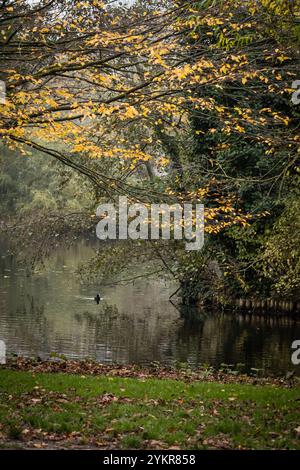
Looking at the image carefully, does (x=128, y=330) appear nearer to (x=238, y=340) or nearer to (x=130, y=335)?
(x=130, y=335)

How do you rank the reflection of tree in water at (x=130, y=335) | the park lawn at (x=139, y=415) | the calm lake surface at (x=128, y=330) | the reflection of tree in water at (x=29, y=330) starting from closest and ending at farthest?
the park lawn at (x=139, y=415) → the reflection of tree in water at (x=29, y=330) → the calm lake surface at (x=128, y=330) → the reflection of tree in water at (x=130, y=335)

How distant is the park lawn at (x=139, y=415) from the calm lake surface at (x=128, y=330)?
6855 millimetres

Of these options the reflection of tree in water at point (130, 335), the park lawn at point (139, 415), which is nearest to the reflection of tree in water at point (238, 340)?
the reflection of tree in water at point (130, 335)

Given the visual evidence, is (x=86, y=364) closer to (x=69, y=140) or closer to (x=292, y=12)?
(x=69, y=140)

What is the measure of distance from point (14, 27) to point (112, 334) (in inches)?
499

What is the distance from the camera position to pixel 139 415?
9.47 meters

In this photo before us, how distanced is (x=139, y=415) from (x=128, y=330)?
14.6 m

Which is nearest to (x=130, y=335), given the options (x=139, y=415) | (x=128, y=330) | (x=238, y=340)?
(x=128, y=330)

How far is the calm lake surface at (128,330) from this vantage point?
64.9 feet

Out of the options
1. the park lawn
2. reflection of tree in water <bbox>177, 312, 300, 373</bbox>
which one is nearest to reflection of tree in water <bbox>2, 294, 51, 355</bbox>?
reflection of tree in water <bbox>177, 312, 300, 373</bbox>

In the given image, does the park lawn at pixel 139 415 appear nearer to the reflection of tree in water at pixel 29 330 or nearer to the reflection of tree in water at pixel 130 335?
the reflection of tree in water at pixel 29 330

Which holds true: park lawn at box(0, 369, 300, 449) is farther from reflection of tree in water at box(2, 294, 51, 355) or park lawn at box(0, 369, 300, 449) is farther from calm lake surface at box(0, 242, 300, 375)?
reflection of tree in water at box(2, 294, 51, 355)

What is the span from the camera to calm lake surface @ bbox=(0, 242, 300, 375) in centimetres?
1978
